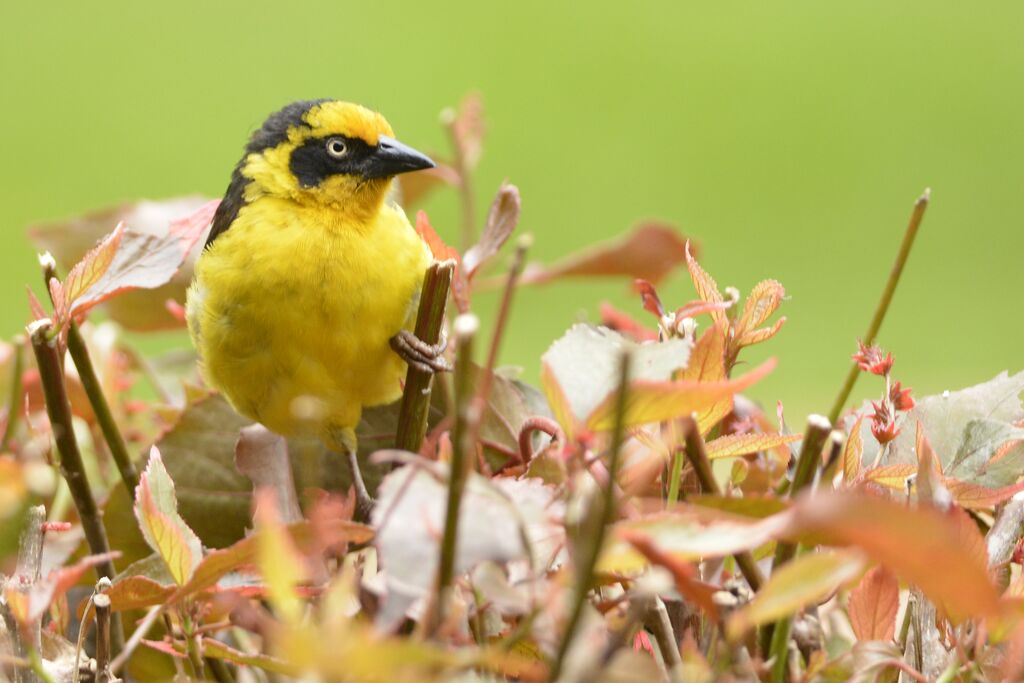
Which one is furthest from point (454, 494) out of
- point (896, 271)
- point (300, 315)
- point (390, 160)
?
point (390, 160)

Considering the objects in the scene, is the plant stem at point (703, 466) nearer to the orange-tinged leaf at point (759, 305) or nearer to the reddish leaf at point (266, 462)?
the orange-tinged leaf at point (759, 305)

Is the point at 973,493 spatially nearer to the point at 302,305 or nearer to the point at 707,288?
the point at 707,288

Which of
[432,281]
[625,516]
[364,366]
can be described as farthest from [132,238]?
[364,366]

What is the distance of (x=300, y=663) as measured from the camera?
1.16 feet

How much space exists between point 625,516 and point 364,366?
2.85 ft

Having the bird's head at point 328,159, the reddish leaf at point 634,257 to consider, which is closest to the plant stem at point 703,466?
the reddish leaf at point 634,257

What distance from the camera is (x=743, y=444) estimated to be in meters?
0.57

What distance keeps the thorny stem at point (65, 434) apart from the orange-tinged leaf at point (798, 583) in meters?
0.36

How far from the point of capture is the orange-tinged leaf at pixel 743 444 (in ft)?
1.83

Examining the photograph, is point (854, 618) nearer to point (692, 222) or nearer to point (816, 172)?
point (692, 222)

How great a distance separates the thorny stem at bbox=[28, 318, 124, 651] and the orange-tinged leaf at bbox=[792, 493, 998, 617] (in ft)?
1.26

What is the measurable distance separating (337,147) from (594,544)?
1.29 metres

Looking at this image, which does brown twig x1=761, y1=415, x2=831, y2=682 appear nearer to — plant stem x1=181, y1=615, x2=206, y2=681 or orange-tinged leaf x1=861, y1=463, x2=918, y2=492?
orange-tinged leaf x1=861, y1=463, x2=918, y2=492

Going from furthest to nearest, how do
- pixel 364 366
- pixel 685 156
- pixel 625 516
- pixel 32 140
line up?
pixel 32 140, pixel 685 156, pixel 364 366, pixel 625 516
